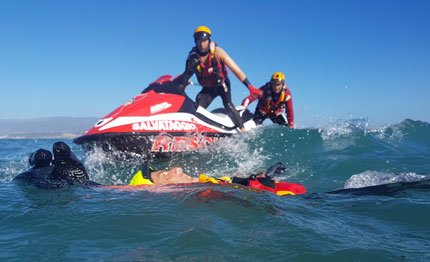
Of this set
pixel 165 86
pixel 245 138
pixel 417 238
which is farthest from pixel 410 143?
pixel 417 238

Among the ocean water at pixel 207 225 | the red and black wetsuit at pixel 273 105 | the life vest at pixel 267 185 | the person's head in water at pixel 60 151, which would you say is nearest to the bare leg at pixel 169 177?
the ocean water at pixel 207 225

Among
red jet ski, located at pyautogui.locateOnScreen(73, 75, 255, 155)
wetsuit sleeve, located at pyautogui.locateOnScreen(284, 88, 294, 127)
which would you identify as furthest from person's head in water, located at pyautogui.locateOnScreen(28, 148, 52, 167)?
wetsuit sleeve, located at pyautogui.locateOnScreen(284, 88, 294, 127)

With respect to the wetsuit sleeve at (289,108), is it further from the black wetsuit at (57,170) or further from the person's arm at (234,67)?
the black wetsuit at (57,170)

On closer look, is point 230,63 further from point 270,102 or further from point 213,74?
point 270,102

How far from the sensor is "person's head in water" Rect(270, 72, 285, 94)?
7.37 meters

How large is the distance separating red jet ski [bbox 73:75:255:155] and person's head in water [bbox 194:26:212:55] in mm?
971

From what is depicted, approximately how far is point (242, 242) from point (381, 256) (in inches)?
31.0

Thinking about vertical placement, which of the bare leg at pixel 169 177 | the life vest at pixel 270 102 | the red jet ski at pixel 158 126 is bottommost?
the bare leg at pixel 169 177

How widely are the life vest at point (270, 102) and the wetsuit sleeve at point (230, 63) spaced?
43.3 inches

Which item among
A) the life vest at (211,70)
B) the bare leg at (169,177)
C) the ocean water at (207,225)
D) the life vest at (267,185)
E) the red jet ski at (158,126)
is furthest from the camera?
the life vest at (211,70)

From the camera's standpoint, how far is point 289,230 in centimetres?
205

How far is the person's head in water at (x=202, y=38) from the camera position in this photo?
241 inches

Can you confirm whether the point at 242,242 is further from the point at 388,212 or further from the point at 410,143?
the point at 410,143

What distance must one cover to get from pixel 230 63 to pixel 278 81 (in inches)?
55.8
